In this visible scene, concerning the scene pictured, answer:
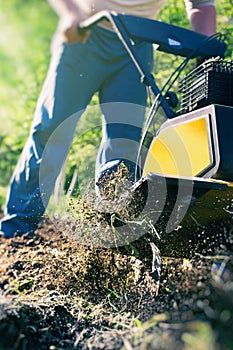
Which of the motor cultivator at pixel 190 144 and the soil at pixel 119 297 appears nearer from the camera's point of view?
the soil at pixel 119 297

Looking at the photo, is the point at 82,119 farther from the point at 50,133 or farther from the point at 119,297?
the point at 119,297

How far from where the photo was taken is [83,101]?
8.80 ft

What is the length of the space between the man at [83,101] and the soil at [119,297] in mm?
330

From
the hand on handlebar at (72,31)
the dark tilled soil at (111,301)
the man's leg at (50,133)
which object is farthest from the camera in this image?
the man's leg at (50,133)

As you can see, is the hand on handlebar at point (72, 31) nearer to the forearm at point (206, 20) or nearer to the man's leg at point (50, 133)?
the man's leg at point (50, 133)

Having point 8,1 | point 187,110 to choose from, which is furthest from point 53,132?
point 8,1

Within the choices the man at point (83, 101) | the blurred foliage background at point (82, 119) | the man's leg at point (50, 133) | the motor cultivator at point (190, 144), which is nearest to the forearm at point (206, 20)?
the man at point (83, 101)

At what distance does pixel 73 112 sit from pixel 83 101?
0.25ft

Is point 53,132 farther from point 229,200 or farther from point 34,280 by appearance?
point 229,200

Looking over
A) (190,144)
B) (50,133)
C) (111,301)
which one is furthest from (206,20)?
(111,301)

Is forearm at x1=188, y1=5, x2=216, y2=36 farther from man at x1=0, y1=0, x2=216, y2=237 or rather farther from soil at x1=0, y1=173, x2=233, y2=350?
soil at x1=0, y1=173, x2=233, y2=350

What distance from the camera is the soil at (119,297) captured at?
1.07 m

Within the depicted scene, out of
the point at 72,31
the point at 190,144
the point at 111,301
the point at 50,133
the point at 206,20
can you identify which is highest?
the point at 72,31

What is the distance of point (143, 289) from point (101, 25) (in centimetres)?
145
